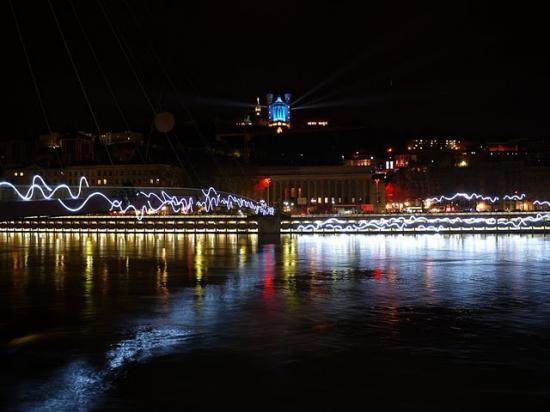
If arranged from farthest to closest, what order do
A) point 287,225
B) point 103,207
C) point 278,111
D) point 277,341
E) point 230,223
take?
point 278,111, point 230,223, point 287,225, point 103,207, point 277,341

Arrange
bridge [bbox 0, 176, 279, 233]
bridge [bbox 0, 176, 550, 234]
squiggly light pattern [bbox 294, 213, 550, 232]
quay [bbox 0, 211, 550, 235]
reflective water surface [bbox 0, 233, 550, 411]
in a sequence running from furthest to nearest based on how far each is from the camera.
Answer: squiggly light pattern [bbox 294, 213, 550, 232] → quay [bbox 0, 211, 550, 235] → bridge [bbox 0, 176, 550, 234] → bridge [bbox 0, 176, 279, 233] → reflective water surface [bbox 0, 233, 550, 411]

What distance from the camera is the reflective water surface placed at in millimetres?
8891

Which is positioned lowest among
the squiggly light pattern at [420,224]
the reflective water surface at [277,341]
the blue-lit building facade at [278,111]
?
the reflective water surface at [277,341]

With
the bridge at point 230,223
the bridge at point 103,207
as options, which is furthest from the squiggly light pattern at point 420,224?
the bridge at point 103,207

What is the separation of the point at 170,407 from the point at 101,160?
134287 millimetres

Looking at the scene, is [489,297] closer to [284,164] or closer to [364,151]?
[284,164]

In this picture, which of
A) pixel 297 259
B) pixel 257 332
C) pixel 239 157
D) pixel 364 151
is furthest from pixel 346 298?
pixel 364 151

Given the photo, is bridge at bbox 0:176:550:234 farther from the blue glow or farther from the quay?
the blue glow

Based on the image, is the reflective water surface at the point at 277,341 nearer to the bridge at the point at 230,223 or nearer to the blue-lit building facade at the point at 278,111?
the bridge at the point at 230,223

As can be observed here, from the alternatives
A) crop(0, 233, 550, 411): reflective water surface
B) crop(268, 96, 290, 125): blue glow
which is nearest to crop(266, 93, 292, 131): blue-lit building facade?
crop(268, 96, 290, 125): blue glow

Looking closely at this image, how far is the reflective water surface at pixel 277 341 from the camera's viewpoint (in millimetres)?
8891

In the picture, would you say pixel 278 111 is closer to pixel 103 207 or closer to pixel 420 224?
pixel 420 224

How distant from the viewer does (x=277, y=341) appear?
12.1 m

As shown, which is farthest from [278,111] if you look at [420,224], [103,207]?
[103,207]
